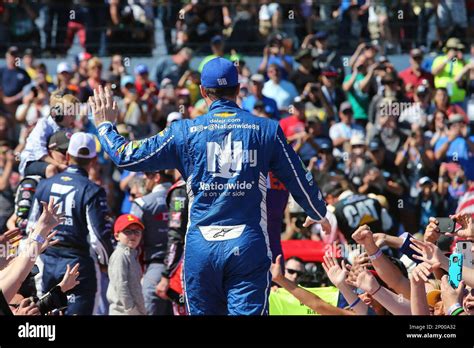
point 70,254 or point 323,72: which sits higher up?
point 323,72

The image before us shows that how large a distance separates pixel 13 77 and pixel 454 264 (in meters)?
11.1

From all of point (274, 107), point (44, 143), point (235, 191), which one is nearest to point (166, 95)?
point (274, 107)

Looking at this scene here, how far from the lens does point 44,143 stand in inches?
418

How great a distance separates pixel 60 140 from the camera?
10250 mm

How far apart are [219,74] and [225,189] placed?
712mm

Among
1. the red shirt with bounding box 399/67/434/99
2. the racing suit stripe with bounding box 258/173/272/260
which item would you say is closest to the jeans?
the racing suit stripe with bounding box 258/173/272/260

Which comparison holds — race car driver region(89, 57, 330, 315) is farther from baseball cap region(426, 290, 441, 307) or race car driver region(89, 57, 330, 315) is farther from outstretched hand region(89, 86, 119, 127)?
baseball cap region(426, 290, 441, 307)

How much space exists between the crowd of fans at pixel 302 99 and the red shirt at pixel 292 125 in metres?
0.02

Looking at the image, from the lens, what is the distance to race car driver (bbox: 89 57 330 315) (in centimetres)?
708

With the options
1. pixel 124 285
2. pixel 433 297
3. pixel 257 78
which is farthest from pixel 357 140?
pixel 433 297

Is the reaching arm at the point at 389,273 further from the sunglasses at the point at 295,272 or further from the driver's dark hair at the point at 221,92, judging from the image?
the sunglasses at the point at 295,272

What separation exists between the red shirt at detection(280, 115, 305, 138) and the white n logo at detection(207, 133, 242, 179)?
783cm

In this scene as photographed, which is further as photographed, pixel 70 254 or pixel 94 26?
pixel 94 26
